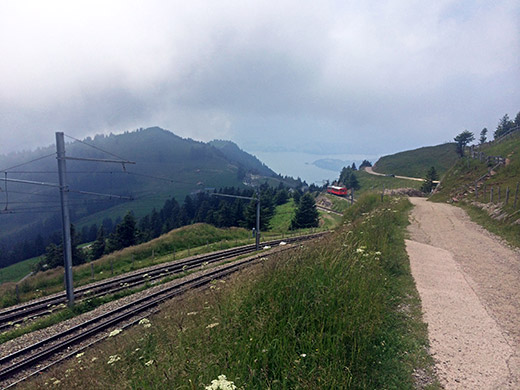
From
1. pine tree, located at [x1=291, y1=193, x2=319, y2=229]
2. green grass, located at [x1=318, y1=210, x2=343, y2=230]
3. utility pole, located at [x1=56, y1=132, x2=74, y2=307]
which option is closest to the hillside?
green grass, located at [x1=318, y1=210, x2=343, y2=230]

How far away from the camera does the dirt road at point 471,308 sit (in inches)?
173

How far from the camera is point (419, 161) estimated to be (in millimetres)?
103812

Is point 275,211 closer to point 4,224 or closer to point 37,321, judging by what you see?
point 37,321

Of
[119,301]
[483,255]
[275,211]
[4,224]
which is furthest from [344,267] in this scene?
[4,224]

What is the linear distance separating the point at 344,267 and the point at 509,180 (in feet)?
98.1

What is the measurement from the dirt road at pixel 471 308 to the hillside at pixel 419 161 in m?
86.9

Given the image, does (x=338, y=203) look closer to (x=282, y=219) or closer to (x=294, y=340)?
(x=282, y=219)

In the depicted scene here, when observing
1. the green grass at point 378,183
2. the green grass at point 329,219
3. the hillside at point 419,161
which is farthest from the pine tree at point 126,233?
the hillside at point 419,161

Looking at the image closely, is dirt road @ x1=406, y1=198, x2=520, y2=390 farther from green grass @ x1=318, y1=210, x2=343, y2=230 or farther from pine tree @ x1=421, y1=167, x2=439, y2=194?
pine tree @ x1=421, y1=167, x2=439, y2=194

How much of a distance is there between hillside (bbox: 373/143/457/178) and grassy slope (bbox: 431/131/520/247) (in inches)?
2025

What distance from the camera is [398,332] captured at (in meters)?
5.32

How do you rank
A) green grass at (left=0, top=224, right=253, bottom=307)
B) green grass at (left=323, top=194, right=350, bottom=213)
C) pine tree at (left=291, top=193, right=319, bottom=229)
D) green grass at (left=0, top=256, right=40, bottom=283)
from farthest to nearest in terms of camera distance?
green grass at (left=0, top=256, right=40, bottom=283) < green grass at (left=323, top=194, right=350, bottom=213) < pine tree at (left=291, top=193, right=319, bottom=229) < green grass at (left=0, top=224, right=253, bottom=307)

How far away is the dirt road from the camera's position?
173 inches

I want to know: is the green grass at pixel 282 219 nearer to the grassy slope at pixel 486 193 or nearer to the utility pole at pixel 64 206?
the grassy slope at pixel 486 193
